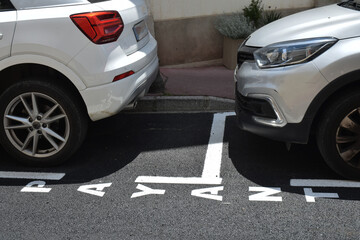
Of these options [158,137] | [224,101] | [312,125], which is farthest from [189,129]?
[312,125]

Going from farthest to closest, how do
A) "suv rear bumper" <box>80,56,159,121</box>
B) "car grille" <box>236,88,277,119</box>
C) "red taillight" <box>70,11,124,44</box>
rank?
"suv rear bumper" <box>80,56,159,121</box> < "red taillight" <box>70,11,124,44</box> < "car grille" <box>236,88,277,119</box>

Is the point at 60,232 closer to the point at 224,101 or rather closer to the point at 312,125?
the point at 312,125

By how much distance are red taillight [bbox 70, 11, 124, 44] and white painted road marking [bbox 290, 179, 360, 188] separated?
1.97 meters

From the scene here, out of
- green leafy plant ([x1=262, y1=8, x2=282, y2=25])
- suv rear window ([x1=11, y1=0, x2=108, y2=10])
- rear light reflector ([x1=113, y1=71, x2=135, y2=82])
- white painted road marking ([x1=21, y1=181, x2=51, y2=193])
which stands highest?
suv rear window ([x1=11, y1=0, x2=108, y2=10])

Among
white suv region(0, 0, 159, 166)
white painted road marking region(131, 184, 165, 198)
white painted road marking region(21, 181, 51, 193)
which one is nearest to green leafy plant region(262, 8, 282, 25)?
white suv region(0, 0, 159, 166)

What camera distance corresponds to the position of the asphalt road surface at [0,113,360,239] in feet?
11.6

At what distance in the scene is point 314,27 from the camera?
13.4ft

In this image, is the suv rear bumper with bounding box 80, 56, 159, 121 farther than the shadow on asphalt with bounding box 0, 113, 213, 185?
No

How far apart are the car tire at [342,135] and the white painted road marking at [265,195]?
512mm

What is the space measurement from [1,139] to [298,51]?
8.89 feet

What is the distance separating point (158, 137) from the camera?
531 centimetres

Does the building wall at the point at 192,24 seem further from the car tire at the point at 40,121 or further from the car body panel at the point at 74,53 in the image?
the car tire at the point at 40,121

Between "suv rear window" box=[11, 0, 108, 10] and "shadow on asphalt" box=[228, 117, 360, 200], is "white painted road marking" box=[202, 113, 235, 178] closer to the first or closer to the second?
"shadow on asphalt" box=[228, 117, 360, 200]

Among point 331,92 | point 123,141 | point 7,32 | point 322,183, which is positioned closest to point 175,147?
point 123,141
